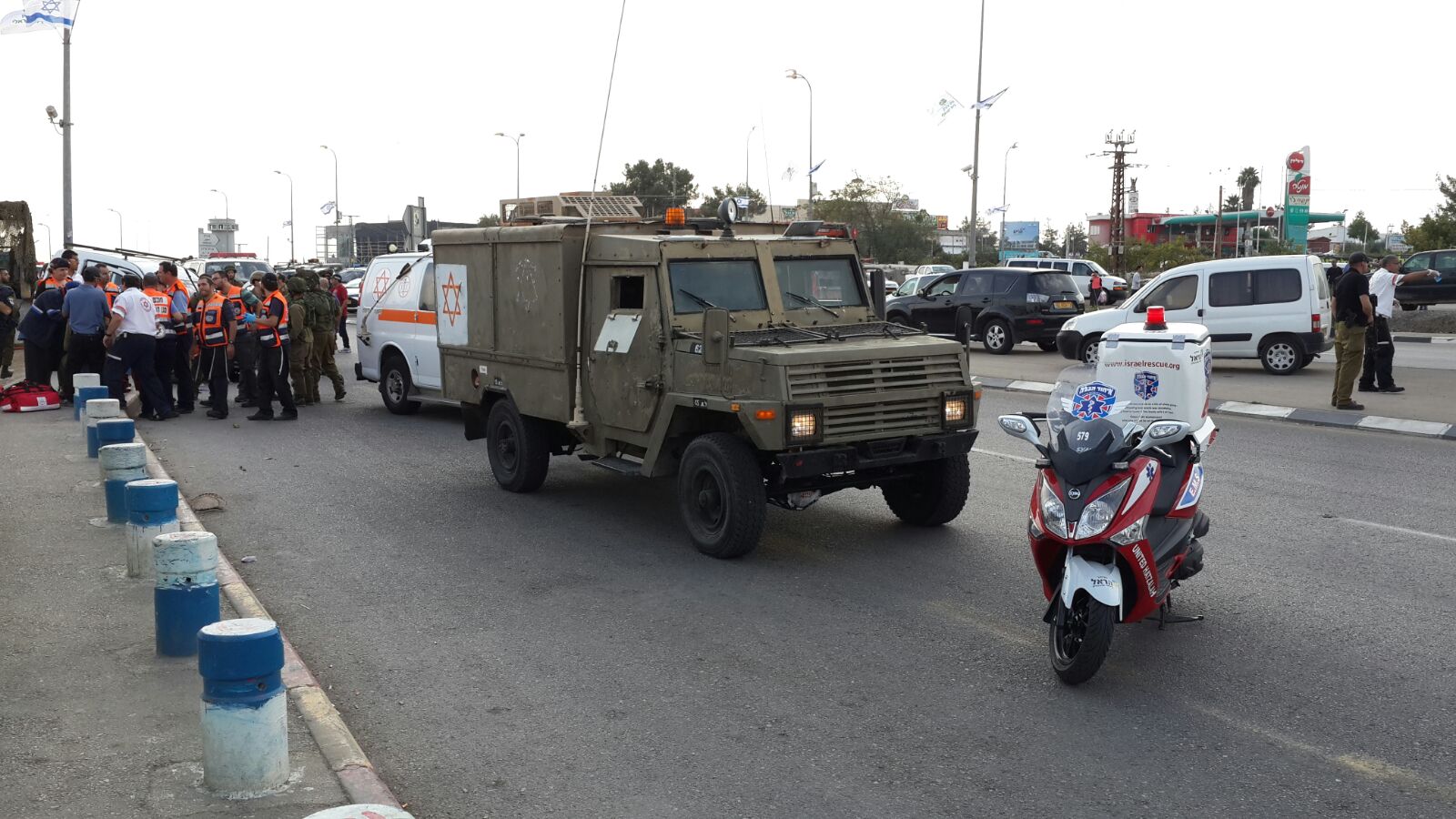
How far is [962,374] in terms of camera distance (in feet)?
26.7

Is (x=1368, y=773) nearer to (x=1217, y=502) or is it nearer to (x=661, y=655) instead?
(x=661, y=655)

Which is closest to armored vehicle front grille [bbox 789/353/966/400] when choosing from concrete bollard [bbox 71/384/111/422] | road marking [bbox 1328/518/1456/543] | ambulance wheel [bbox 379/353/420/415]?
road marking [bbox 1328/518/1456/543]

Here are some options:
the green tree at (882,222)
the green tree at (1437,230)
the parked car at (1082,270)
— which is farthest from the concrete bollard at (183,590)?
the green tree at (882,222)

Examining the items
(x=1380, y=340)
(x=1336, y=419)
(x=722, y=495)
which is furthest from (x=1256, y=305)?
(x=722, y=495)

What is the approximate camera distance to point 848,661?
5977 mm

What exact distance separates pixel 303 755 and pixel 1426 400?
15.2 m

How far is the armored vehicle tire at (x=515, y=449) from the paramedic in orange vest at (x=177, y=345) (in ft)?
23.8

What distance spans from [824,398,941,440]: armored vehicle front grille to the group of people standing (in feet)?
31.4

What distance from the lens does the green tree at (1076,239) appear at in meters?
104

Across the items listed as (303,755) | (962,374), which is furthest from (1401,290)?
(303,755)

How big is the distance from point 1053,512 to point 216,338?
12991 mm

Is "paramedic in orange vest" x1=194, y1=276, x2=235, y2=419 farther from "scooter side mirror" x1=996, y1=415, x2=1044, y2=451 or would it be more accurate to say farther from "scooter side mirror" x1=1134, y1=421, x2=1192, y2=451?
"scooter side mirror" x1=1134, y1=421, x2=1192, y2=451

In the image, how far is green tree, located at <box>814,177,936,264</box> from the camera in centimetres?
7119

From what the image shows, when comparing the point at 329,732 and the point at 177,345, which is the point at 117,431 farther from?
the point at 177,345
